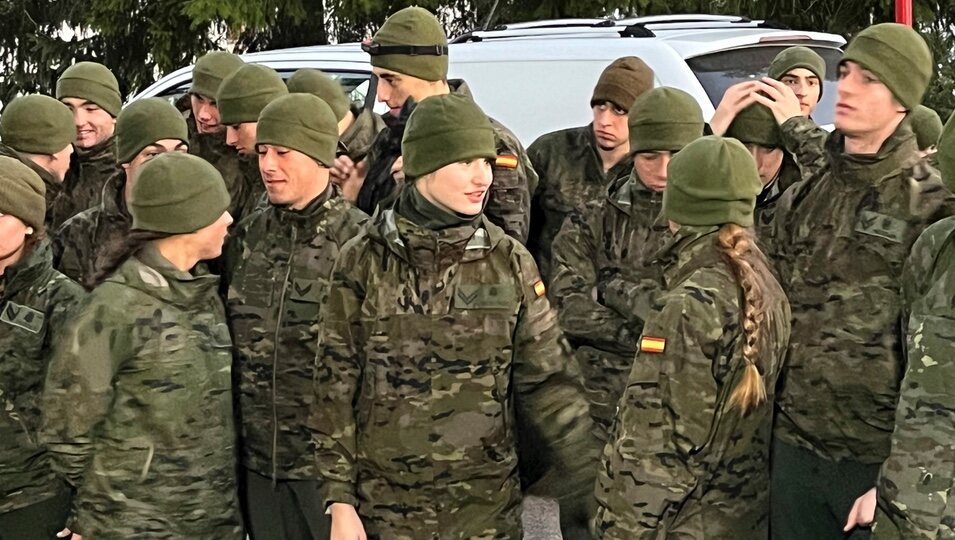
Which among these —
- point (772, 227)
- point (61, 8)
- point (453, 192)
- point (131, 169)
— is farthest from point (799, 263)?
point (61, 8)

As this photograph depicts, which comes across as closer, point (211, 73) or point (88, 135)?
point (211, 73)

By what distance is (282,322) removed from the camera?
14.1ft

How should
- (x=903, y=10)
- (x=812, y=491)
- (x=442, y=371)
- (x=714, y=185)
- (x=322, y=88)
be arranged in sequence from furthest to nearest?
(x=903, y=10) → (x=322, y=88) → (x=812, y=491) → (x=442, y=371) → (x=714, y=185)

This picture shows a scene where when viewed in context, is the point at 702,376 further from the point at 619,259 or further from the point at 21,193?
the point at 21,193

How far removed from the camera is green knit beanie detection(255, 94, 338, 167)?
441 centimetres

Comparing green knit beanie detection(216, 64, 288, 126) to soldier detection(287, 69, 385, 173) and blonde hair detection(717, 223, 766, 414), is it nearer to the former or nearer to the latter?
soldier detection(287, 69, 385, 173)

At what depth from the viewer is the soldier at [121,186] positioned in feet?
16.6

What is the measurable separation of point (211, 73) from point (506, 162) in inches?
65.7

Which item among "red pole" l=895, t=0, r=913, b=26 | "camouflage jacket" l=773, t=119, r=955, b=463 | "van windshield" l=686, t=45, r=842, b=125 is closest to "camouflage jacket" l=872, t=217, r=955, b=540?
"camouflage jacket" l=773, t=119, r=955, b=463

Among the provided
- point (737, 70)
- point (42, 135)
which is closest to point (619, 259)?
point (737, 70)

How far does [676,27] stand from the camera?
7.02m

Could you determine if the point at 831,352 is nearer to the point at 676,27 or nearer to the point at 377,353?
the point at 377,353

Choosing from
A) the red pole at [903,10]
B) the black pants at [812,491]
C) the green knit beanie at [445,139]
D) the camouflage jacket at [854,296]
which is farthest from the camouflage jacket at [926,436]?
the red pole at [903,10]

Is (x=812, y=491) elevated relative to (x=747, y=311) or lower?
lower
